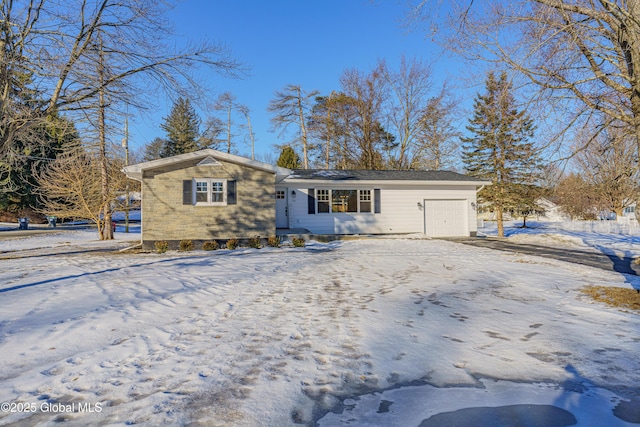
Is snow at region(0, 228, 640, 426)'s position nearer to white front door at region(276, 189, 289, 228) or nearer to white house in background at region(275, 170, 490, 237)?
white front door at region(276, 189, 289, 228)

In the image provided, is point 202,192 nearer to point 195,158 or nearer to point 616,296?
point 195,158

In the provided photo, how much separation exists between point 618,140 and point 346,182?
36.5 feet

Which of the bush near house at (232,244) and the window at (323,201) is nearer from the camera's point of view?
the bush near house at (232,244)

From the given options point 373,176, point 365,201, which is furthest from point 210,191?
point 373,176

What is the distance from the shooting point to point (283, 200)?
53.9 feet

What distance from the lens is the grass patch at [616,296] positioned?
17.3ft

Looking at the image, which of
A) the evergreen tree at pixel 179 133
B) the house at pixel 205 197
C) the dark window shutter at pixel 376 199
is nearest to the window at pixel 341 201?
the dark window shutter at pixel 376 199

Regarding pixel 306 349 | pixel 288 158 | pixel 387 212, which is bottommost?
pixel 306 349

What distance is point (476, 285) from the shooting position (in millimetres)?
6770

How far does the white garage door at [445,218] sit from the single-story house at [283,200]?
0.16ft

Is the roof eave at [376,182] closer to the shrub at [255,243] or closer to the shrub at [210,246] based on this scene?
the shrub at [255,243]

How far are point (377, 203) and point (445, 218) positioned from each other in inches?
152

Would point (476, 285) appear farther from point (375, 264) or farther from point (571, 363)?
point (571, 363)

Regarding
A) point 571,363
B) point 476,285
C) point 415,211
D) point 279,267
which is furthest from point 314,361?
point 415,211
